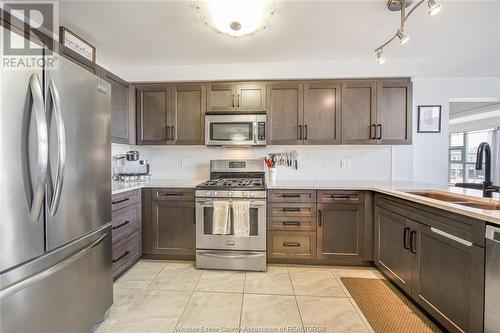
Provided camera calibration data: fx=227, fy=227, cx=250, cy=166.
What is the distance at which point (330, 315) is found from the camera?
183cm

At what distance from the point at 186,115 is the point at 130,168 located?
1069 millimetres

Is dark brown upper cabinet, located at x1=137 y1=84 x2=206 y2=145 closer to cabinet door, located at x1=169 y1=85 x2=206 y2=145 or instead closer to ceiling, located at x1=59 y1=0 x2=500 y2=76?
cabinet door, located at x1=169 y1=85 x2=206 y2=145

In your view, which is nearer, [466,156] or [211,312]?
[211,312]

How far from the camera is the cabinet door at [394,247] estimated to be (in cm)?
198

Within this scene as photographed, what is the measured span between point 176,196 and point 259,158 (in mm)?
1212

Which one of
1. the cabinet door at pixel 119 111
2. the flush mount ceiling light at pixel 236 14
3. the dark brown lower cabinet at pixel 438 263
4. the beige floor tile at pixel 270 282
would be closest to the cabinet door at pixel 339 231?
the dark brown lower cabinet at pixel 438 263

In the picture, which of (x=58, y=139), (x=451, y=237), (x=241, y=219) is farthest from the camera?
(x=241, y=219)

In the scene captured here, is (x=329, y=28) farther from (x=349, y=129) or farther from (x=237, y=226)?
(x=237, y=226)

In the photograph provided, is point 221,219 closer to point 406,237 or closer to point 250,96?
point 250,96

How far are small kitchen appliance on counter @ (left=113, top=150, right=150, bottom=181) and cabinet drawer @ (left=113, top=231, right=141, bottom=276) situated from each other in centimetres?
74

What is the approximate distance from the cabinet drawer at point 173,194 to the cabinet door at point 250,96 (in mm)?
1249

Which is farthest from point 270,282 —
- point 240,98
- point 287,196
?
point 240,98

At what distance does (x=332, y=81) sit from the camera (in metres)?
2.91

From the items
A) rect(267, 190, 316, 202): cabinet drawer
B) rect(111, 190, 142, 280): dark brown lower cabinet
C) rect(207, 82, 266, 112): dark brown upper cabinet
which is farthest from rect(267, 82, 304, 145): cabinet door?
rect(111, 190, 142, 280): dark brown lower cabinet
